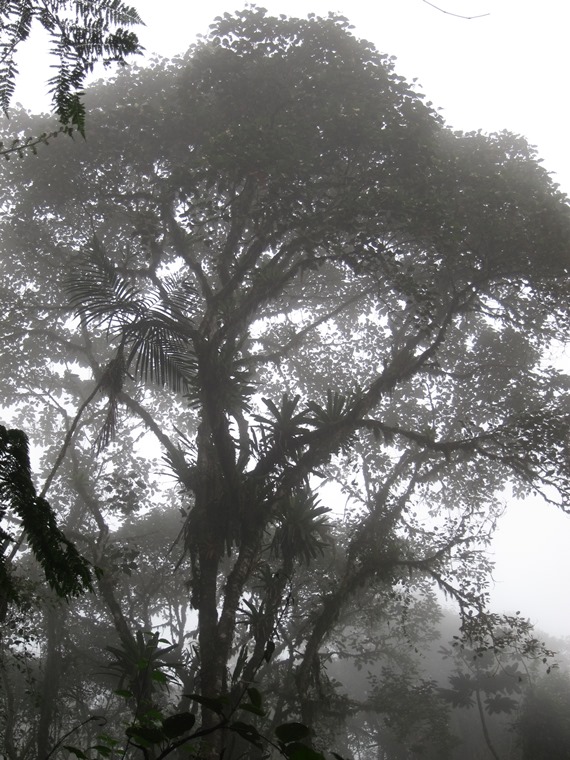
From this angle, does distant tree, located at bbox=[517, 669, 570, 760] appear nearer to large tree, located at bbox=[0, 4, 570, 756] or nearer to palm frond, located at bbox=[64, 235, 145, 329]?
large tree, located at bbox=[0, 4, 570, 756]

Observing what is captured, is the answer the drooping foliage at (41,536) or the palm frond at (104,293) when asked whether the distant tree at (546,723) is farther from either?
the drooping foliage at (41,536)

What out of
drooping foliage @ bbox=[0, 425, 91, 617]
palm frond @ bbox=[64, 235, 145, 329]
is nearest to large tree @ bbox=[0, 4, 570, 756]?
palm frond @ bbox=[64, 235, 145, 329]

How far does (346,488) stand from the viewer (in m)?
15.0

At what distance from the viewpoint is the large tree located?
8.06 m

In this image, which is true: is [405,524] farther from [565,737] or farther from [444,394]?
[565,737]

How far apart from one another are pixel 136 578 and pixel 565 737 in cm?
1437

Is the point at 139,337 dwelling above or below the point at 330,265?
below

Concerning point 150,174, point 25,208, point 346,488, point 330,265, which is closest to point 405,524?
point 346,488

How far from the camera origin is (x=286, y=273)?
1002 cm

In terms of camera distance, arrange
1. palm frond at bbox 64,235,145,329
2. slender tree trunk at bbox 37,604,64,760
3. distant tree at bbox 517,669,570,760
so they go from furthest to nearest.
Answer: distant tree at bbox 517,669,570,760
slender tree trunk at bbox 37,604,64,760
palm frond at bbox 64,235,145,329

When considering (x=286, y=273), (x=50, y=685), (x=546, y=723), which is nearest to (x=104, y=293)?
(x=286, y=273)

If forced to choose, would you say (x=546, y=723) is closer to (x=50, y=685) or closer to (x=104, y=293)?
(x=50, y=685)

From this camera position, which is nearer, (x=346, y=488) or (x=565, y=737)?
(x=346, y=488)

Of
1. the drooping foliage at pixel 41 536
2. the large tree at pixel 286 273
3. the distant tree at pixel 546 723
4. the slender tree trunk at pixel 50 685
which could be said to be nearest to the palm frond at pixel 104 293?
the large tree at pixel 286 273
